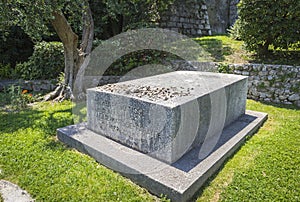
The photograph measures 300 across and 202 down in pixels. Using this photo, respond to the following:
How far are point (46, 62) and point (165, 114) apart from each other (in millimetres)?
6111

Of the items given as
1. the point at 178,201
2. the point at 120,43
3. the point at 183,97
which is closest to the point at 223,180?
the point at 178,201

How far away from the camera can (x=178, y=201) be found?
2.13 meters

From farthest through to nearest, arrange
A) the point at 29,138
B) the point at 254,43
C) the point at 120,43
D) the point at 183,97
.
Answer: the point at 120,43 → the point at 254,43 → the point at 29,138 → the point at 183,97

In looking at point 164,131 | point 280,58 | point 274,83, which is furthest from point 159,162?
point 280,58

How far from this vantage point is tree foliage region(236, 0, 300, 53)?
539cm

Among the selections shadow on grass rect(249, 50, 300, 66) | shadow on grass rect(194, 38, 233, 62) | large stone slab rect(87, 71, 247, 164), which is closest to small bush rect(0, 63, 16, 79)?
large stone slab rect(87, 71, 247, 164)

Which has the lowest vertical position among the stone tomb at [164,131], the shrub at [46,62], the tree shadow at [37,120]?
the tree shadow at [37,120]

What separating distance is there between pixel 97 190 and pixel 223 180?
54.4 inches

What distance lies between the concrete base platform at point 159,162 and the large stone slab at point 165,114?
99 mm

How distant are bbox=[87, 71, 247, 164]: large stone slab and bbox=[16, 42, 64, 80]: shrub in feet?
14.9

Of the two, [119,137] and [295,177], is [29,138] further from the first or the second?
[295,177]

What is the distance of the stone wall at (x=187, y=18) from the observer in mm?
9938

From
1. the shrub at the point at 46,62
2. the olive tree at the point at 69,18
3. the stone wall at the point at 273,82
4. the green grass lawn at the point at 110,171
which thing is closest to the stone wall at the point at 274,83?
the stone wall at the point at 273,82

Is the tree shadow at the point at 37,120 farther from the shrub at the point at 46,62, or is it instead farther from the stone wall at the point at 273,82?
the stone wall at the point at 273,82
